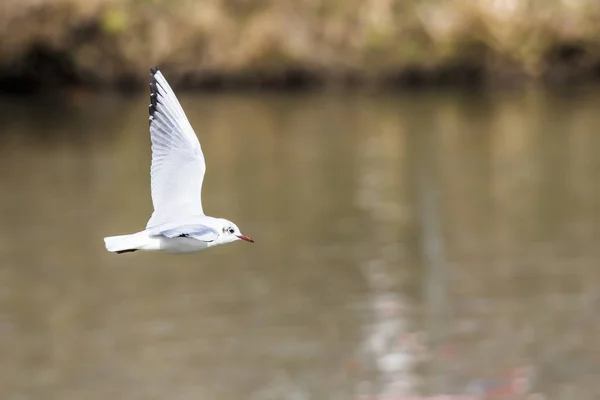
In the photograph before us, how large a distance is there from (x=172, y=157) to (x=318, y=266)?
29.5ft

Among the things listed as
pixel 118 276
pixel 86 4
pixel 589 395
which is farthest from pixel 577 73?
pixel 589 395

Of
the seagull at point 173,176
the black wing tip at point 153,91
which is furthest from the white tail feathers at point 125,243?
the black wing tip at point 153,91

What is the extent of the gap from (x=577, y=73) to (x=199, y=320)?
1640cm

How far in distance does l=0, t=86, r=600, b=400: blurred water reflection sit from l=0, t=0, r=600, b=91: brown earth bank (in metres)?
2.96

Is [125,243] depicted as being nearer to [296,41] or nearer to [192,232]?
[192,232]

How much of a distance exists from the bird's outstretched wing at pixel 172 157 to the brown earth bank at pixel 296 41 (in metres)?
20.3

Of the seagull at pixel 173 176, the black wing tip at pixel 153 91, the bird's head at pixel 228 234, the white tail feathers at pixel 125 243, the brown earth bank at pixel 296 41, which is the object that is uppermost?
the brown earth bank at pixel 296 41

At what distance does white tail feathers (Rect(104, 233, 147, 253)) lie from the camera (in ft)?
14.9

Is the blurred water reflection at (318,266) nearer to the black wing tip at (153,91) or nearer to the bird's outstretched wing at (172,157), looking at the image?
the bird's outstretched wing at (172,157)

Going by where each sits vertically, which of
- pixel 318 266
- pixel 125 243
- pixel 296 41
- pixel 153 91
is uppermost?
pixel 296 41

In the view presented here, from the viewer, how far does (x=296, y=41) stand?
25.7 meters

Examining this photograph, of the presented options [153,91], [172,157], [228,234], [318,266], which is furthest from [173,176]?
[318,266]

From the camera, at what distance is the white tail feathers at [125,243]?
179 inches

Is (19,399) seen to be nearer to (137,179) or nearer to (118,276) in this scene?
(118,276)
